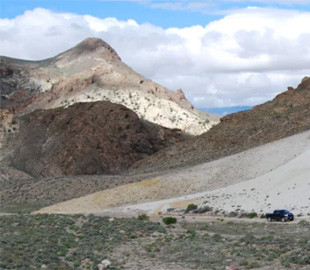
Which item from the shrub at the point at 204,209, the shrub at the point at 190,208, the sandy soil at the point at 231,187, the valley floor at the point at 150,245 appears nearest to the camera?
the valley floor at the point at 150,245

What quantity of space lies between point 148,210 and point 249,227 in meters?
14.2

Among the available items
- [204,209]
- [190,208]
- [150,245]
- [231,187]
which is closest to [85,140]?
[231,187]

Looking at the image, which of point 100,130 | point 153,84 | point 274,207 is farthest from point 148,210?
point 153,84

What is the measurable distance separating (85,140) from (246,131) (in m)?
18.9

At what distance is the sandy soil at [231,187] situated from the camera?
45750 mm

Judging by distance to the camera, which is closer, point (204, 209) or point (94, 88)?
point (204, 209)

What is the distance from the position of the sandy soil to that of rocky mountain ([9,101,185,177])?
749 inches

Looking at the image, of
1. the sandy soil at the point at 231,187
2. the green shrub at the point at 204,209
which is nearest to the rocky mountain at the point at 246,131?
the sandy soil at the point at 231,187

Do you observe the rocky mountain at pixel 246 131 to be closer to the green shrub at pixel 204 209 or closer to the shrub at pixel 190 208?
the shrub at pixel 190 208

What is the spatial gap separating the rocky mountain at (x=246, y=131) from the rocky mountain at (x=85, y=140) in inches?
191

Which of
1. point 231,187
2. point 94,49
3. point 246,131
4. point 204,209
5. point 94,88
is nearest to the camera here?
point 204,209

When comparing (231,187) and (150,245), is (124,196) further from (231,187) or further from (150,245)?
(150,245)

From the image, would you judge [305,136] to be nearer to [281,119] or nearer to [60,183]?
[281,119]

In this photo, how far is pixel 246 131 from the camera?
73312 mm
